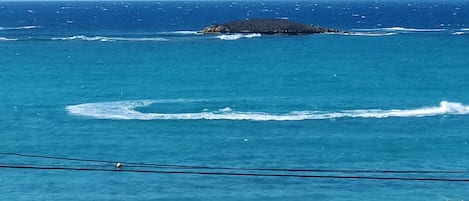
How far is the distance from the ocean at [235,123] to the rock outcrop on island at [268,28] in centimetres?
2281

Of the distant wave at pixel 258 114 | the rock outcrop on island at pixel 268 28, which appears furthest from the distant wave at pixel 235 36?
the distant wave at pixel 258 114

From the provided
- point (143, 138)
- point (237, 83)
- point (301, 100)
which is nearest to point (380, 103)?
point (301, 100)

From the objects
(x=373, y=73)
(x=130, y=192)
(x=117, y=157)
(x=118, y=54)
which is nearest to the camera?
(x=130, y=192)

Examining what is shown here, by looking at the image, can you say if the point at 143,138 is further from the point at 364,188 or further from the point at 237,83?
the point at 237,83

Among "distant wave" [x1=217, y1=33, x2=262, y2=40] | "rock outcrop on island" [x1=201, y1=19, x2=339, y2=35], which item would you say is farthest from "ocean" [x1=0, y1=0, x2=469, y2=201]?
"rock outcrop on island" [x1=201, y1=19, x2=339, y2=35]

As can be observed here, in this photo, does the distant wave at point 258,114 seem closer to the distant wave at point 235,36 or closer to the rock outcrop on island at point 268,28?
the distant wave at point 235,36

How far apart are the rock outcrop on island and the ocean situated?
2281 cm

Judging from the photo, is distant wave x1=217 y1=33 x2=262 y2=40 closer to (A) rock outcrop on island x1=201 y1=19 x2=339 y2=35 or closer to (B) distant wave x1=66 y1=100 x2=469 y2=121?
(A) rock outcrop on island x1=201 y1=19 x2=339 y2=35

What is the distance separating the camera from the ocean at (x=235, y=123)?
40.2 meters

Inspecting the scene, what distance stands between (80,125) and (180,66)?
33.9 meters

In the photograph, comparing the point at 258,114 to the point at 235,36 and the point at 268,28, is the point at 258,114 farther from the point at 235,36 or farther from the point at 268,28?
the point at 268,28

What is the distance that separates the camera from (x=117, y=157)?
47.1 m

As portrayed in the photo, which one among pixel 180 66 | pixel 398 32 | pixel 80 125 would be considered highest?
pixel 80 125

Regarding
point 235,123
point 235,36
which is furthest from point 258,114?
point 235,36
